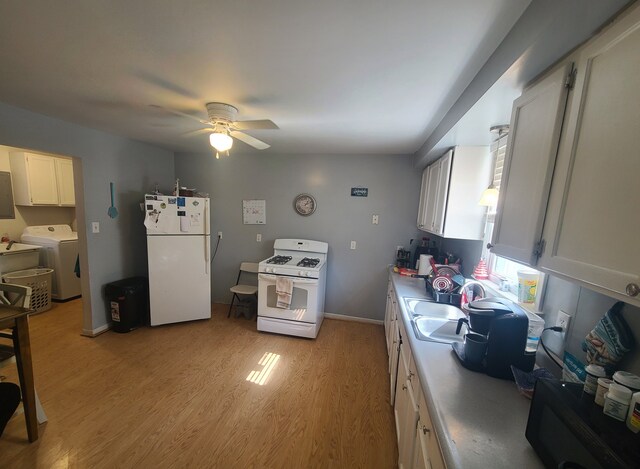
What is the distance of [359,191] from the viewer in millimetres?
3277

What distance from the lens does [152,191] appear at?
11.1ft

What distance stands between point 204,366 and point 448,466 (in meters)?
2.32

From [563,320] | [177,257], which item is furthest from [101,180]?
[563,320]

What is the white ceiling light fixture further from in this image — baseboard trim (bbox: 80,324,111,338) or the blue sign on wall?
baseboard trim (bbox: 80,324,111,338)

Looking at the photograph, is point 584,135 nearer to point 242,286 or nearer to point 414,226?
point 414,226

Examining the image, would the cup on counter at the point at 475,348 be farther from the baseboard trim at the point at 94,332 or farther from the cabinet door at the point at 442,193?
the baseboard trim at the point at 94,332

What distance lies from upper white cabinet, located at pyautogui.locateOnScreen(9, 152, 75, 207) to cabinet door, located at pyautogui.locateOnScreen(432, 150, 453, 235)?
540 centimetres

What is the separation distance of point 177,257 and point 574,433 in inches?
134

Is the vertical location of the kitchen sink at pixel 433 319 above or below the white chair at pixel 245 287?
above

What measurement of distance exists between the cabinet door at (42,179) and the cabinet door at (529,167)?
5.61 metres

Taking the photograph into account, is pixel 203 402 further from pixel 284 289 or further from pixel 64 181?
pixel 64 181

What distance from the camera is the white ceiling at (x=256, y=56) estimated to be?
37.5 inches

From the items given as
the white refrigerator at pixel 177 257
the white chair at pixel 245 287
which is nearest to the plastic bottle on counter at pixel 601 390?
the white chair at pixel 245 287

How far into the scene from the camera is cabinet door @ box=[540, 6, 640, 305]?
0.61 metres
